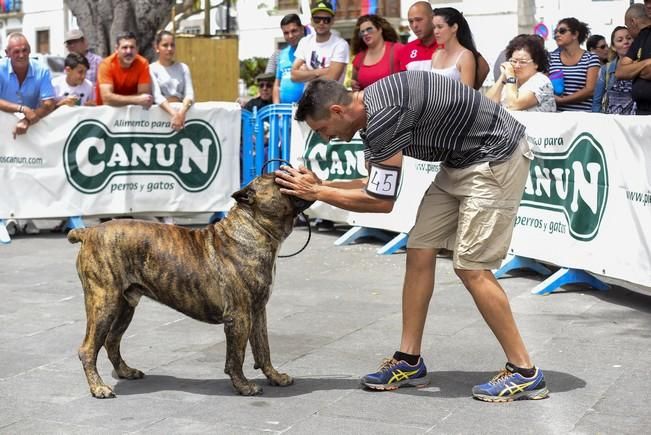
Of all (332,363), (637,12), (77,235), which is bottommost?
(332,363)

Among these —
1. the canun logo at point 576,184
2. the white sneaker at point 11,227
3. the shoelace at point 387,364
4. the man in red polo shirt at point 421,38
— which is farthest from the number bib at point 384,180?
the white sneaker at point 11,227

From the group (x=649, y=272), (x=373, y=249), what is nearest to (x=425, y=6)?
(x=373, y=249)

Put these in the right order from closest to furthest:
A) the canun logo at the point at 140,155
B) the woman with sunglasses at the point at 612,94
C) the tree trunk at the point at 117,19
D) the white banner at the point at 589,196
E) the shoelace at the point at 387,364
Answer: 1. the shoelace at the point at 387,364
2. the white banner at the point at 589,196
3. the woman with sunglasses at the point at 612,94
4. the canun logo at the point at 140,155
5. the tree trunk at the point at 117,19

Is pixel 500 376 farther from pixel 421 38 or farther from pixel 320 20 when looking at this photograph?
pixel 320 20

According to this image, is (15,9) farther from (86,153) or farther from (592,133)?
(592,133)

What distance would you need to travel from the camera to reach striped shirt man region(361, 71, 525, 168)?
4977 millimetres

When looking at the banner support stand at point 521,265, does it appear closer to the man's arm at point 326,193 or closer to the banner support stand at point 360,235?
the banner support stand at point 360,235

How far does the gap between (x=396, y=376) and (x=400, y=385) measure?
6 centimetres

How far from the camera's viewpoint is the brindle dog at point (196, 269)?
522 centimetres

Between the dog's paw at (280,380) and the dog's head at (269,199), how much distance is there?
34.3 inches

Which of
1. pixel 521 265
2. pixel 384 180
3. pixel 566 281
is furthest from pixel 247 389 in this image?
pixel 521 265

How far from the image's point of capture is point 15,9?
56156 mm

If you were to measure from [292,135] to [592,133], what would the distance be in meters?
4.58

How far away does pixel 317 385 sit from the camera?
219 inches
